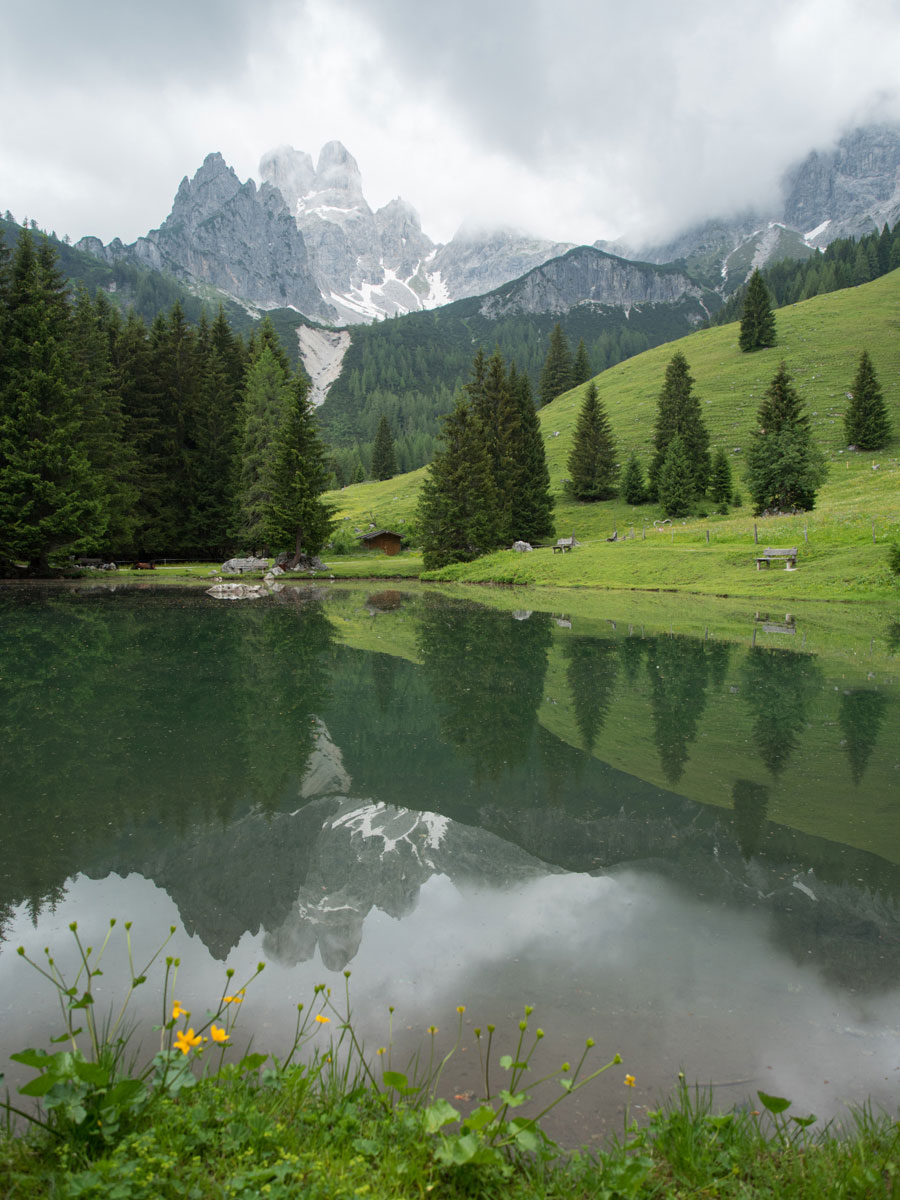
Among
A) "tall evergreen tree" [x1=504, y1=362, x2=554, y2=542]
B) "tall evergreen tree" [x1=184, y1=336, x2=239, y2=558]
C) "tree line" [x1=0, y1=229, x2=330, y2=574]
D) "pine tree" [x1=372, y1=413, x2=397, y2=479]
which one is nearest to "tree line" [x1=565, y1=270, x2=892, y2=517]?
"tall evergreen tree" [x1=504, y1=362, x2=554, y2=542]

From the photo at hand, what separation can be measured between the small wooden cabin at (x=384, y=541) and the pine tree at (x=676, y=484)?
85.5 ft

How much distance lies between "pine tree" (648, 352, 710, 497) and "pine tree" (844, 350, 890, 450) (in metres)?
14.5

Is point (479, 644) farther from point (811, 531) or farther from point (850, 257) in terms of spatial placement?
point (850, 257)

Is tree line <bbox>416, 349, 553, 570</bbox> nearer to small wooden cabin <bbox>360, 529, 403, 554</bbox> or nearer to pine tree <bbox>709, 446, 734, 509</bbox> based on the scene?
small wooden cabin <bbox>360, 529, 403, 554</bbox>

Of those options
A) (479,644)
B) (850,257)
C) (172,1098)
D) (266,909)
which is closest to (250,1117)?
(172,1098)

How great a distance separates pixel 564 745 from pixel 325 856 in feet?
14.1

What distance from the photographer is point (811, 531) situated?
35.9m

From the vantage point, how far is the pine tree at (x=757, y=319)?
95625 millimetres

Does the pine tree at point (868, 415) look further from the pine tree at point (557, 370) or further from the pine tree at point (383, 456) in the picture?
the pine tree at point (383, 456)

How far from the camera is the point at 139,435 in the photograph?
50.6 meters

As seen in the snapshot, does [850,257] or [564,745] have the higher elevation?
[850,257]

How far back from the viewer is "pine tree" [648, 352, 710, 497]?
63.5 meters

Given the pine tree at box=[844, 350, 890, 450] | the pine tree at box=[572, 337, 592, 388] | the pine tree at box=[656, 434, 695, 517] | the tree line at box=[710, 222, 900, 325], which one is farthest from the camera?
the tree line at box=[710, 222, 900, 325]

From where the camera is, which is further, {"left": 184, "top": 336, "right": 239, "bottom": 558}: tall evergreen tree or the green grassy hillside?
{"left": 184, "top": 336, "right": 239, "bottom": 558}: tall evergreen tree
